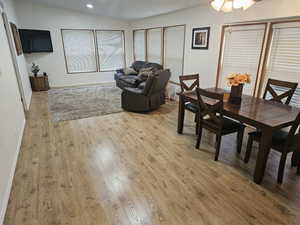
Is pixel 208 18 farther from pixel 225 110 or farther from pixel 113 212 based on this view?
pixel 113 212

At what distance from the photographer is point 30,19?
6.04 meters

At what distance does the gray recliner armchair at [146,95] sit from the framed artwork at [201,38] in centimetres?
101

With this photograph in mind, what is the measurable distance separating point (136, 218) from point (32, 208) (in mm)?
1032

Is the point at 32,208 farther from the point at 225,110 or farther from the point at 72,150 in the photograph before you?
the point at 225,110

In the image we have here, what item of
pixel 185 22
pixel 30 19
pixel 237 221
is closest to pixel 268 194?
pixel 237 221

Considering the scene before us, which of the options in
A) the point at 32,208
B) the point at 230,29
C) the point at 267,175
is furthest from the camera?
the point at 230,29

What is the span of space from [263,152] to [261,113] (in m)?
0.48

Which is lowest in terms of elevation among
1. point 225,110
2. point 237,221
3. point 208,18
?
point 237,221

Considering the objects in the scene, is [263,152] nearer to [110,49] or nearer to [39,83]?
[39,83]

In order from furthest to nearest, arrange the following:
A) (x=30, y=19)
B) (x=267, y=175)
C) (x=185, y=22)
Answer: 1. (x=30, y=19)
2. (x=185, y=22)
3. (x=267, y=175)

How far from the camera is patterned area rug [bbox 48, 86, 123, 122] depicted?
172 inches

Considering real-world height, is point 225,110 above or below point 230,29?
below

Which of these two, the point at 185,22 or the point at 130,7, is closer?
the point at 185,22

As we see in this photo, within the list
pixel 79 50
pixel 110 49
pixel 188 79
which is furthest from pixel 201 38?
pixel 79 50
